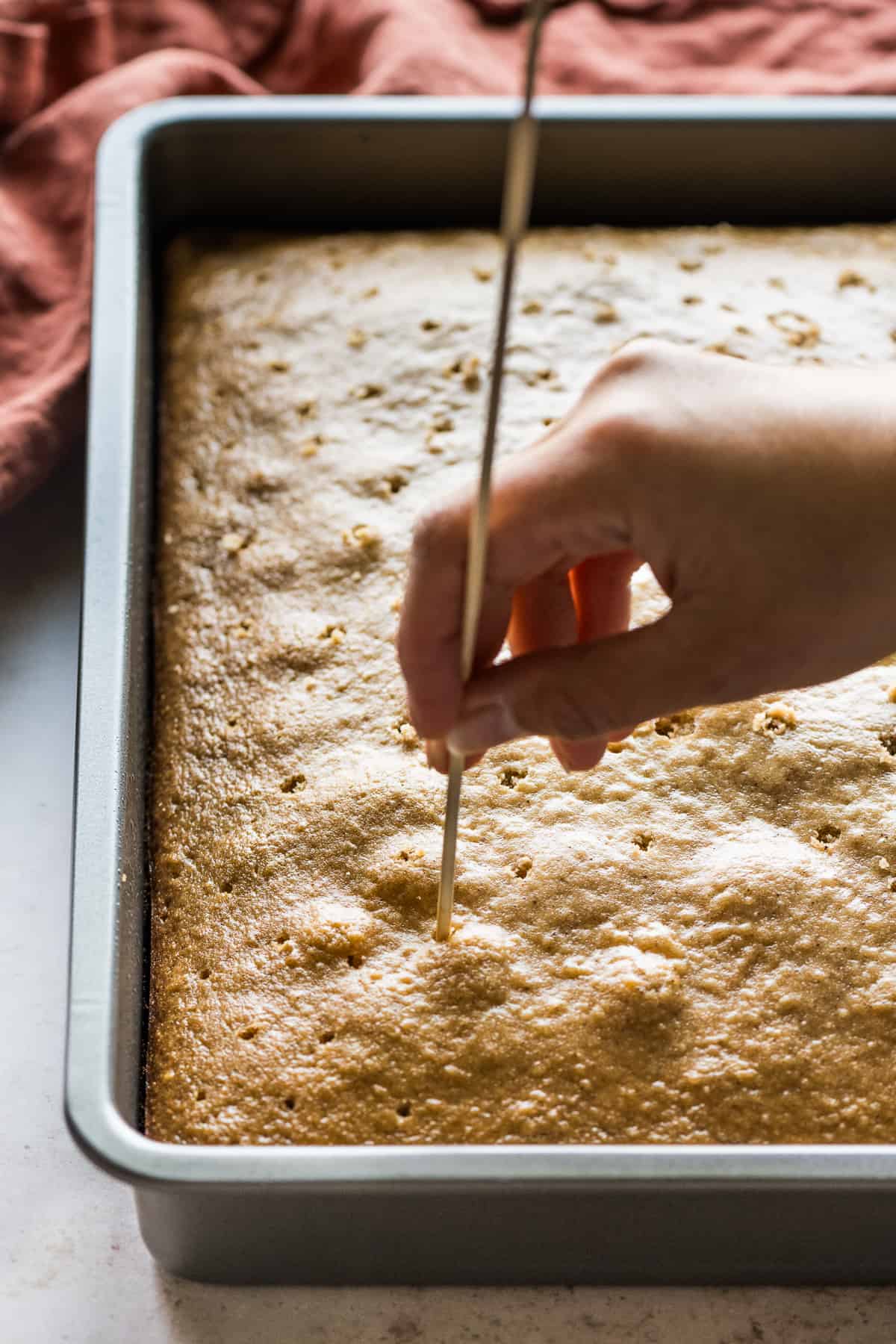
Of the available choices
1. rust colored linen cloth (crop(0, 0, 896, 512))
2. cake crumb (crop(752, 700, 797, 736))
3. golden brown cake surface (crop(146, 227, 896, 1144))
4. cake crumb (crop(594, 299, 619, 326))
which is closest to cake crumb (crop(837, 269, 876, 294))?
golden brown cake surface (crop(146, 227, 896, 1144))

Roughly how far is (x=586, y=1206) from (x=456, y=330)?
940mm

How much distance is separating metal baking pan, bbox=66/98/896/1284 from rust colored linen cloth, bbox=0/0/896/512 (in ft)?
0.51

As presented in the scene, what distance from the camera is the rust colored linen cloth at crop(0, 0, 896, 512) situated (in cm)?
178

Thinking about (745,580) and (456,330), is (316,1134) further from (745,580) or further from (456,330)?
(456,330)

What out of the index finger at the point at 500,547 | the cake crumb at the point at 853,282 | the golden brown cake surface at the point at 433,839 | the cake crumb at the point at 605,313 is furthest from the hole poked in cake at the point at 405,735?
the cake crumb at the point at 853,282

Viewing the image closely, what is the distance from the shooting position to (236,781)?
1.34 metres

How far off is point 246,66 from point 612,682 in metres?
1.33

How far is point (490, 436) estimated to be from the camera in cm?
89

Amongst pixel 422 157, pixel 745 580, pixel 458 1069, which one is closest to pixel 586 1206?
pixel 458 1069

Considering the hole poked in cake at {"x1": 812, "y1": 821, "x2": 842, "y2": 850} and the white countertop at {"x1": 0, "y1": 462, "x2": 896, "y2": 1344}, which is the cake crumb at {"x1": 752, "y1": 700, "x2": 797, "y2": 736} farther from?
the white countertop at {"x1": 0, "y1": 462, "x2": 896, "y2": 1344}

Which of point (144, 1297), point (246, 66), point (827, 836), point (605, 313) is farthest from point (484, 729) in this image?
point (246, 66)

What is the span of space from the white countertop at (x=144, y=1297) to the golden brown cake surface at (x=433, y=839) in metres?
0.20

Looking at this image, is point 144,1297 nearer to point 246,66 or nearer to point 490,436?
point 490,436

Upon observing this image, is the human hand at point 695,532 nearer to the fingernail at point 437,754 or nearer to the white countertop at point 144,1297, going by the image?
the fingernail at point 437,754
